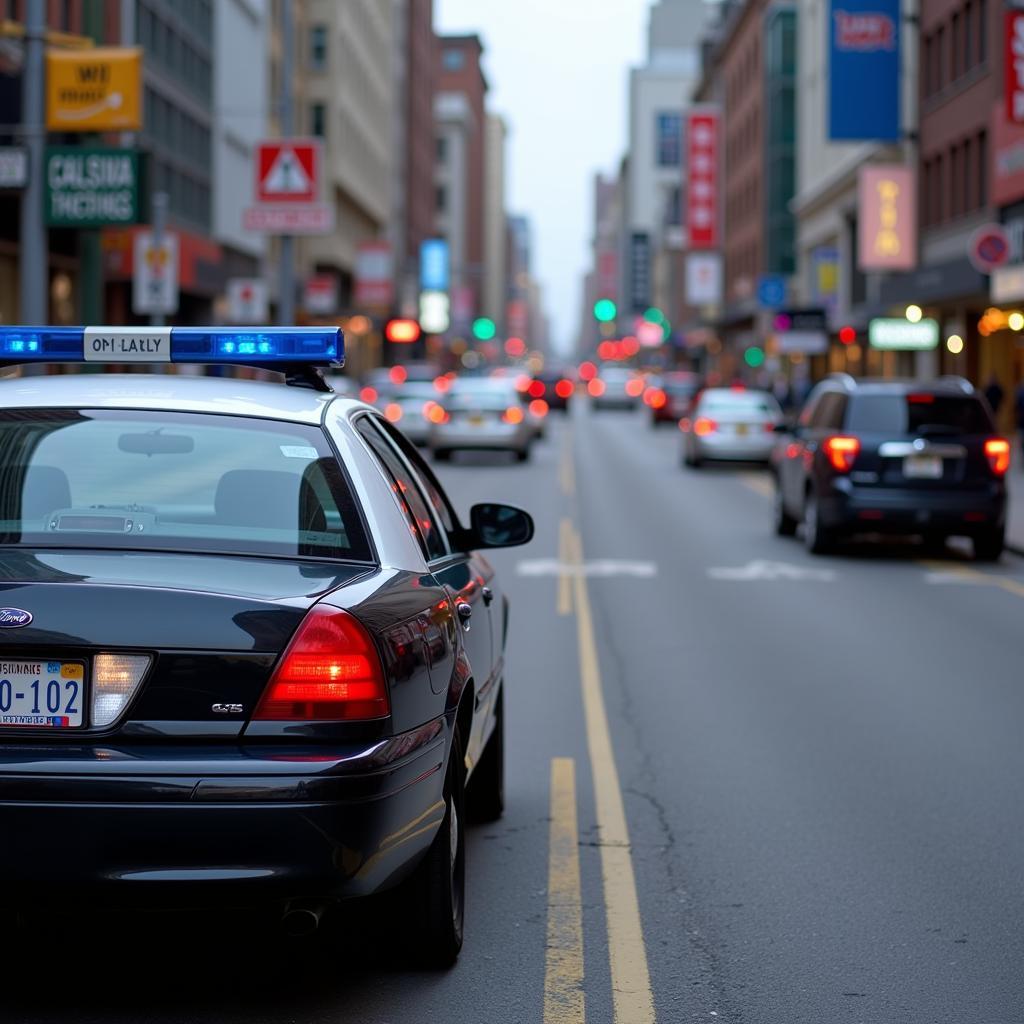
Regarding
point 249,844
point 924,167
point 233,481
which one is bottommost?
point 249,844

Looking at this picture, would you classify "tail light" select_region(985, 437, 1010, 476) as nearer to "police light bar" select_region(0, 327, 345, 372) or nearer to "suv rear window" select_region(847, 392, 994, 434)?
"suv rear window" select_region(847, 392, 994, 434)

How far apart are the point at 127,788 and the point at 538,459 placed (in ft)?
123

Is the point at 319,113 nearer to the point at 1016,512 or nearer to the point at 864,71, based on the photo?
the point at 864,71

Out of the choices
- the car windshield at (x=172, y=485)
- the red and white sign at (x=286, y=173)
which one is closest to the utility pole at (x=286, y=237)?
the red and white sign at (x=286, y=173)

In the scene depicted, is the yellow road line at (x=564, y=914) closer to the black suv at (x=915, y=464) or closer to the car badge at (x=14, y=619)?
the car badge at (x=14, y=619)

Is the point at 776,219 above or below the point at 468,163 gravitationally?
below

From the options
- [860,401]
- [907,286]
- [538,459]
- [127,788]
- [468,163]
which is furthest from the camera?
[468,163]

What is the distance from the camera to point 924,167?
168 ft

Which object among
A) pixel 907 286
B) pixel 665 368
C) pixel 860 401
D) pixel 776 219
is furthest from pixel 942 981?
pixel 665 368

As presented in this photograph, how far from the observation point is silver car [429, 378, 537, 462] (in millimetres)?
38250

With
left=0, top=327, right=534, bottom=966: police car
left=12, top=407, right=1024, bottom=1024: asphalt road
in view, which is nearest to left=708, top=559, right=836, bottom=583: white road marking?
left=12, top=407, right=1024, bottom=1024: asphalt road

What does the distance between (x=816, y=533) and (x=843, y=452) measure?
995 mm

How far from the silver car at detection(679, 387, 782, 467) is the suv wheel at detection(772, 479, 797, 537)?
14.8 metres

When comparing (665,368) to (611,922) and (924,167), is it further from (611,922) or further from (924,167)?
(611,922)
